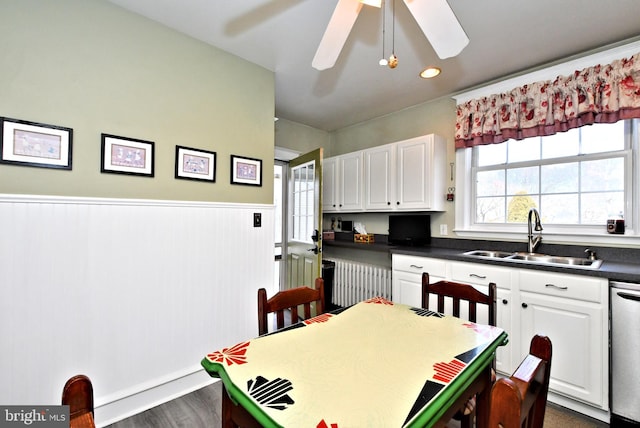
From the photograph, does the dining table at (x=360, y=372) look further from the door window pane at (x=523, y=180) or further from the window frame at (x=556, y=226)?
the door window pane at (x=523, y=180)

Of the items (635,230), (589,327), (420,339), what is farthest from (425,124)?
(420,339)

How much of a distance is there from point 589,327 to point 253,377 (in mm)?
2054

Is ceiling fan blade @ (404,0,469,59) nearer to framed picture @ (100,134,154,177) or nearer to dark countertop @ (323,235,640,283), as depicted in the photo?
dark countertop @ (323,235,640,283)

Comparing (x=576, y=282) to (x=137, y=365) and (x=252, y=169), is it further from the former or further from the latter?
(x=137, y=365)

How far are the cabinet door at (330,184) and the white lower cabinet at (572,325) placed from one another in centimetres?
230

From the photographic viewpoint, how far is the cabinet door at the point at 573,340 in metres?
1.70

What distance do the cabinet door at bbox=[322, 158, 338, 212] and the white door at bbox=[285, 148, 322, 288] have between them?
50 centimetres

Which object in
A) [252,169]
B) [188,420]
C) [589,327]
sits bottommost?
[188,420]

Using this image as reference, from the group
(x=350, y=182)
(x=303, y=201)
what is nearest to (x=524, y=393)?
(x=303, y=201)

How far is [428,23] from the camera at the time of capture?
126 centimetres

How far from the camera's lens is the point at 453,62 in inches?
92.4

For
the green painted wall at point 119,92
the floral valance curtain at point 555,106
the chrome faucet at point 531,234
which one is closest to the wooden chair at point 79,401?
the green painted wall at point 119,92

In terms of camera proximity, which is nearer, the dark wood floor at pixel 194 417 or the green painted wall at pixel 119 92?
the green painted wall at pixel 119 92

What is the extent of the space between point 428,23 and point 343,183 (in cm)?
248
